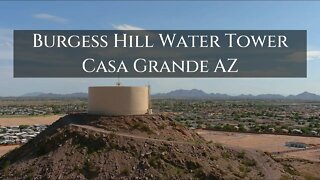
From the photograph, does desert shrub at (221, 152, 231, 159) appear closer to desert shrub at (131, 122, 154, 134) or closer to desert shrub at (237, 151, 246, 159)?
desert shrub at (237, 151, 246, 159)

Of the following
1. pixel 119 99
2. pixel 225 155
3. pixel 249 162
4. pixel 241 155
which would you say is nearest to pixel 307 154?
pixel 241 155

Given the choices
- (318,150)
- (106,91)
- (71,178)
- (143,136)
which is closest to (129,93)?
(106,91)

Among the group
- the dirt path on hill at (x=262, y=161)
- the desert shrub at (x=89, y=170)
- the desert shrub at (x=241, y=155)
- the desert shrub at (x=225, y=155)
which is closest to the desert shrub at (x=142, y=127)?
the dirt path on hill at (x=262, y=161)

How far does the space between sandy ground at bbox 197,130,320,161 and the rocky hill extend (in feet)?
47.6

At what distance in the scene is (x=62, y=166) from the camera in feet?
57.4

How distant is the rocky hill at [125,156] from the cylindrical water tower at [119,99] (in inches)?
17.2

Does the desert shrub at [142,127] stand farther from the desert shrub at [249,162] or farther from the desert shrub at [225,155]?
the desert shrub at [249,162]

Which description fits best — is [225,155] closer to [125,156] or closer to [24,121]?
[125,156]

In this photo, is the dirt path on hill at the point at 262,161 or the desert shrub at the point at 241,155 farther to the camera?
the desert shrub at the point at 241,155

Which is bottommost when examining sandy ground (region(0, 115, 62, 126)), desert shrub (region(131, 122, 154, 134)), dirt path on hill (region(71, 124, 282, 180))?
sandy ground (region(0, 115, 62, 126))

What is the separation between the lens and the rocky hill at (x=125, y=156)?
56.0 ft

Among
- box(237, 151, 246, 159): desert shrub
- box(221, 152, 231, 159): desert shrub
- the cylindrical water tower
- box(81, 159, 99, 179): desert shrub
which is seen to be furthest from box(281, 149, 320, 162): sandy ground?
box(81, 159, 99, 179): desert shrub

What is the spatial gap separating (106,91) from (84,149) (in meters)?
3.41

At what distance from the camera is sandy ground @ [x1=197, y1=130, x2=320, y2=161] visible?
34.1 m
